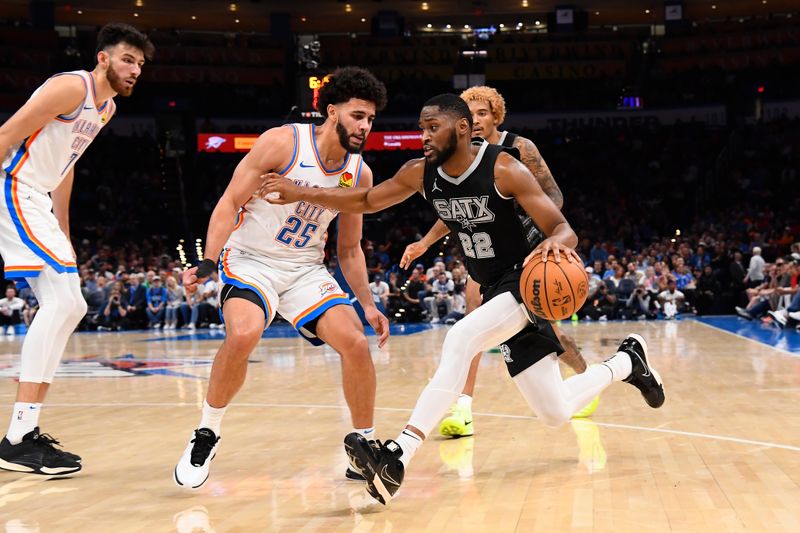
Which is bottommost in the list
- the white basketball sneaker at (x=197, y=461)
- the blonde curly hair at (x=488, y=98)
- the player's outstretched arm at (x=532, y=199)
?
the white basketball sneaker at (x=197, y=461)

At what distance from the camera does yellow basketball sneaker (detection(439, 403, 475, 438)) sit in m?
5.57

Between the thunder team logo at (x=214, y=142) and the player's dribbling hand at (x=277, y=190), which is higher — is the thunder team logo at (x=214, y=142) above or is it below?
below

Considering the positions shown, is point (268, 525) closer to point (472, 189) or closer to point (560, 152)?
point (472, 189)

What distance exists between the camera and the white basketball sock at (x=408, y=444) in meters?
3.89

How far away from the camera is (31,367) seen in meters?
4.69

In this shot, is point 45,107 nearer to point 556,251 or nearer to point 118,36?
point 118,36

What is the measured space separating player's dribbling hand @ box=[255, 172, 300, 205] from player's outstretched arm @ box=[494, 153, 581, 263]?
100 cm

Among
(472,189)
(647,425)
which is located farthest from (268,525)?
(647,425)

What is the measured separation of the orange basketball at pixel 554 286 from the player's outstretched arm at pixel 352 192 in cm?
76

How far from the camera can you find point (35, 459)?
4578mm

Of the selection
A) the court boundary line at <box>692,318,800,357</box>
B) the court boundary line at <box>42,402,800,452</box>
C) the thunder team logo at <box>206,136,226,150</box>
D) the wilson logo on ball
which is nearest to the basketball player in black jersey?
the wilson logo on ball

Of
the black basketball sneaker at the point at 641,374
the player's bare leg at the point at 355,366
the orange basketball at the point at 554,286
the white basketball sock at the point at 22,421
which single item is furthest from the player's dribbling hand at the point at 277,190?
the black basketball sneaker at the point at 641,374

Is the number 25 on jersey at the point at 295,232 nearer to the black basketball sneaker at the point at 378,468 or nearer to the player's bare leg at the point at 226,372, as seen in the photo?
the player's bare leg at the point at 226,372

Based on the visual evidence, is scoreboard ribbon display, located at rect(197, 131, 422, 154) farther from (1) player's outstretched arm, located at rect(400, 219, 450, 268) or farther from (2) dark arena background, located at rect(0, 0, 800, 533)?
(1) player's outstretched arm, located at rect(400, 219, 450, 268)
